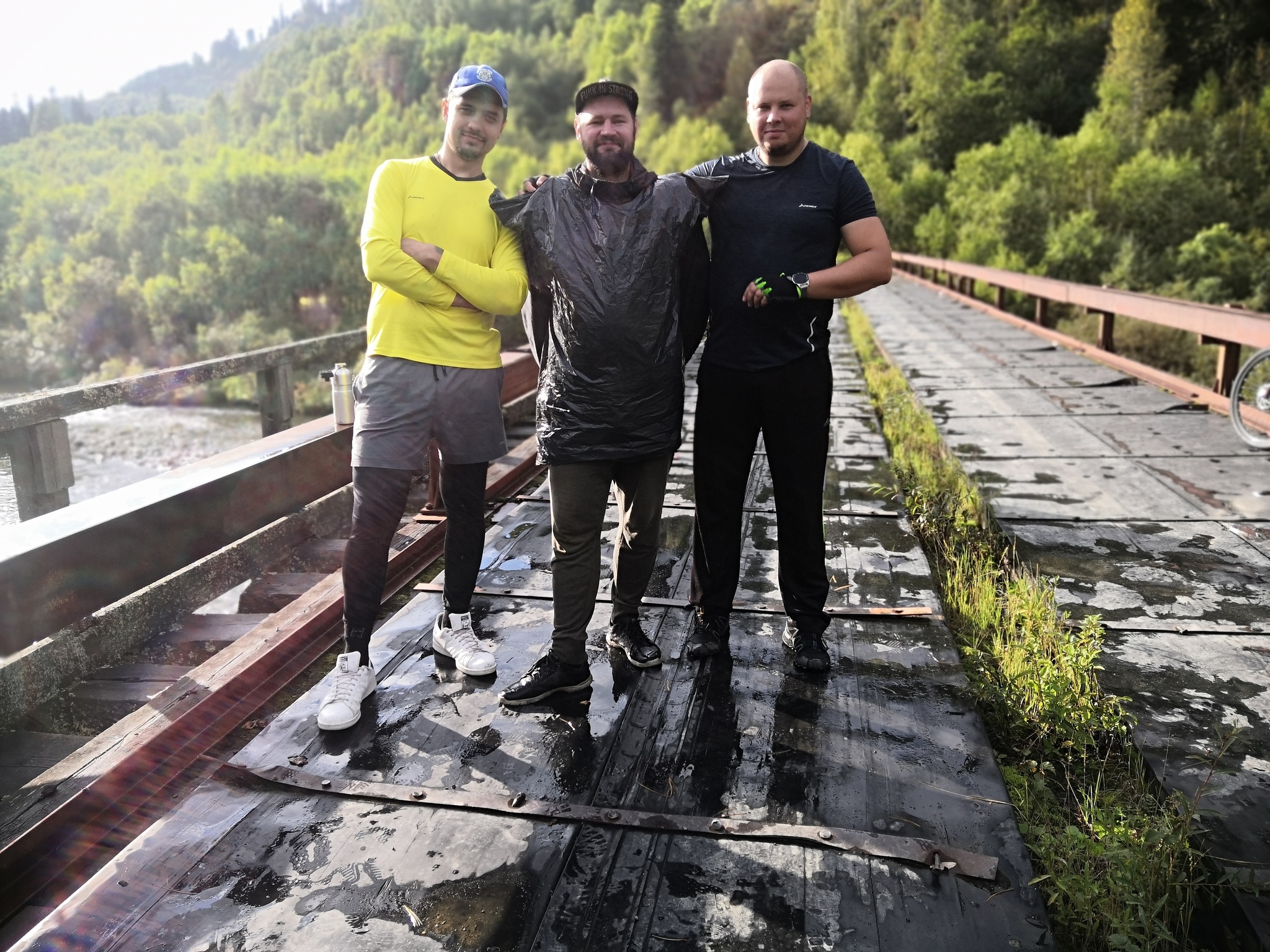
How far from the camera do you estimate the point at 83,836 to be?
229 cm

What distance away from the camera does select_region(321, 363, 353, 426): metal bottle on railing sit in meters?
4.90

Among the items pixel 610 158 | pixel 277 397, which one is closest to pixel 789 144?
pixel 610 158

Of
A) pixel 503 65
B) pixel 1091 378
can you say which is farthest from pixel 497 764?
pixel 503 65

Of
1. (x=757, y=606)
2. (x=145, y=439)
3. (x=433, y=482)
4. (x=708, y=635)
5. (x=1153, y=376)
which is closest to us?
(x=708, y=635)

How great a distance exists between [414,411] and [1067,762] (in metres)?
2.06

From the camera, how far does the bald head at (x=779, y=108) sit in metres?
2.75

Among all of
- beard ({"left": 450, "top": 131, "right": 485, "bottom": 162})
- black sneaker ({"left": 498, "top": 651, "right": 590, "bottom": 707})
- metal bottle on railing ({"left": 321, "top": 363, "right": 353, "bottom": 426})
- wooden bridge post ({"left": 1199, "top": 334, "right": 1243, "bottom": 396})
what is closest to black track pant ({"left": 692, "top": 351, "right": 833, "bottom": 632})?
black sneaker ({"left": 498, "top": 651, "right": 590, "bottom": 707})

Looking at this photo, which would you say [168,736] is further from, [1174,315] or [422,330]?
[1174,315]

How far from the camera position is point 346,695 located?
274cm

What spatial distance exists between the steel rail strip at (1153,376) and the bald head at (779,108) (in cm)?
400

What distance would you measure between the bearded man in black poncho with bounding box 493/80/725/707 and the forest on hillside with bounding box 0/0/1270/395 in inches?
614

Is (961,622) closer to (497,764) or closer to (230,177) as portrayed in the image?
(497,764)

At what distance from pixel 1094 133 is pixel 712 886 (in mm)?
39586

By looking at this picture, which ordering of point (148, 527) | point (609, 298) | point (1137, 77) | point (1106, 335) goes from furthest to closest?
point (1137, 77), point (1106, 335), point (148, 527), point (609, 298)
